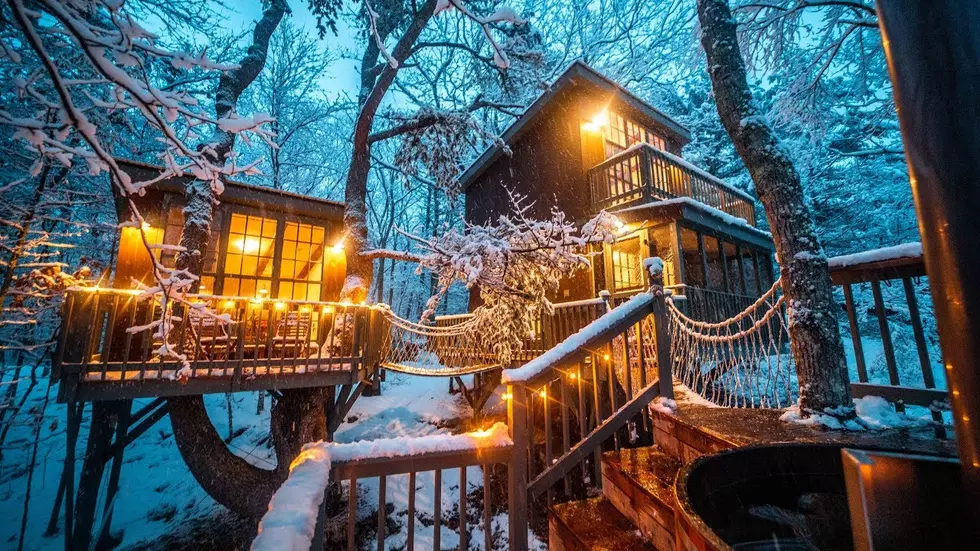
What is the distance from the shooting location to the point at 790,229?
3.09 metres

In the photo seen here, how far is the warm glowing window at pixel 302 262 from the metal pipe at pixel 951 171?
30.2 ft

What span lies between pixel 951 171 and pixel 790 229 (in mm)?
3271

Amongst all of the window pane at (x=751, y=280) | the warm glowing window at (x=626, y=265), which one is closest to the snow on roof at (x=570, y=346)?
the warm glowing window at (x=626, y=265)

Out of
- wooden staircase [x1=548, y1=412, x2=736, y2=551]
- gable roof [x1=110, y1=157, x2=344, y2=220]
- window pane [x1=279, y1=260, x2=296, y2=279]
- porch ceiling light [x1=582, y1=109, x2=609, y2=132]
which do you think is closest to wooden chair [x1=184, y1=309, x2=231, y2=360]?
window pane [x1=279, y1=260, x2=296, y2=279]

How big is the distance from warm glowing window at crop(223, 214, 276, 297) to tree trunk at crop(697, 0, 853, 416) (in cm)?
871

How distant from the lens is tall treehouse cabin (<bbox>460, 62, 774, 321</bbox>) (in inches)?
320

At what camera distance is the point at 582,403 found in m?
2.80

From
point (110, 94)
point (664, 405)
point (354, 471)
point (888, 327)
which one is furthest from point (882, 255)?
point (110, 94)

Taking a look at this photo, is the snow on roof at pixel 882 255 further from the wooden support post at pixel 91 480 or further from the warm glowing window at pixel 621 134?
the wooden support post at pixel 91 480

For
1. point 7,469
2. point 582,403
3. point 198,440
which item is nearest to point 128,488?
point 7,469

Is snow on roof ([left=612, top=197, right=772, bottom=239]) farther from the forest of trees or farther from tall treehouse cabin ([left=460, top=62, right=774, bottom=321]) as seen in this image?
the forest of trees

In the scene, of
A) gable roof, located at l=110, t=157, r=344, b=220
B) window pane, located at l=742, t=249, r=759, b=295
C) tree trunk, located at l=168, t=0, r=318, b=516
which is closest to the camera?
tree trunk, located at l=168, t=0, r=318, b=516

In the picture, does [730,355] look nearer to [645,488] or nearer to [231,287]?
[645,488]

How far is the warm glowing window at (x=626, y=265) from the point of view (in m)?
8.98
